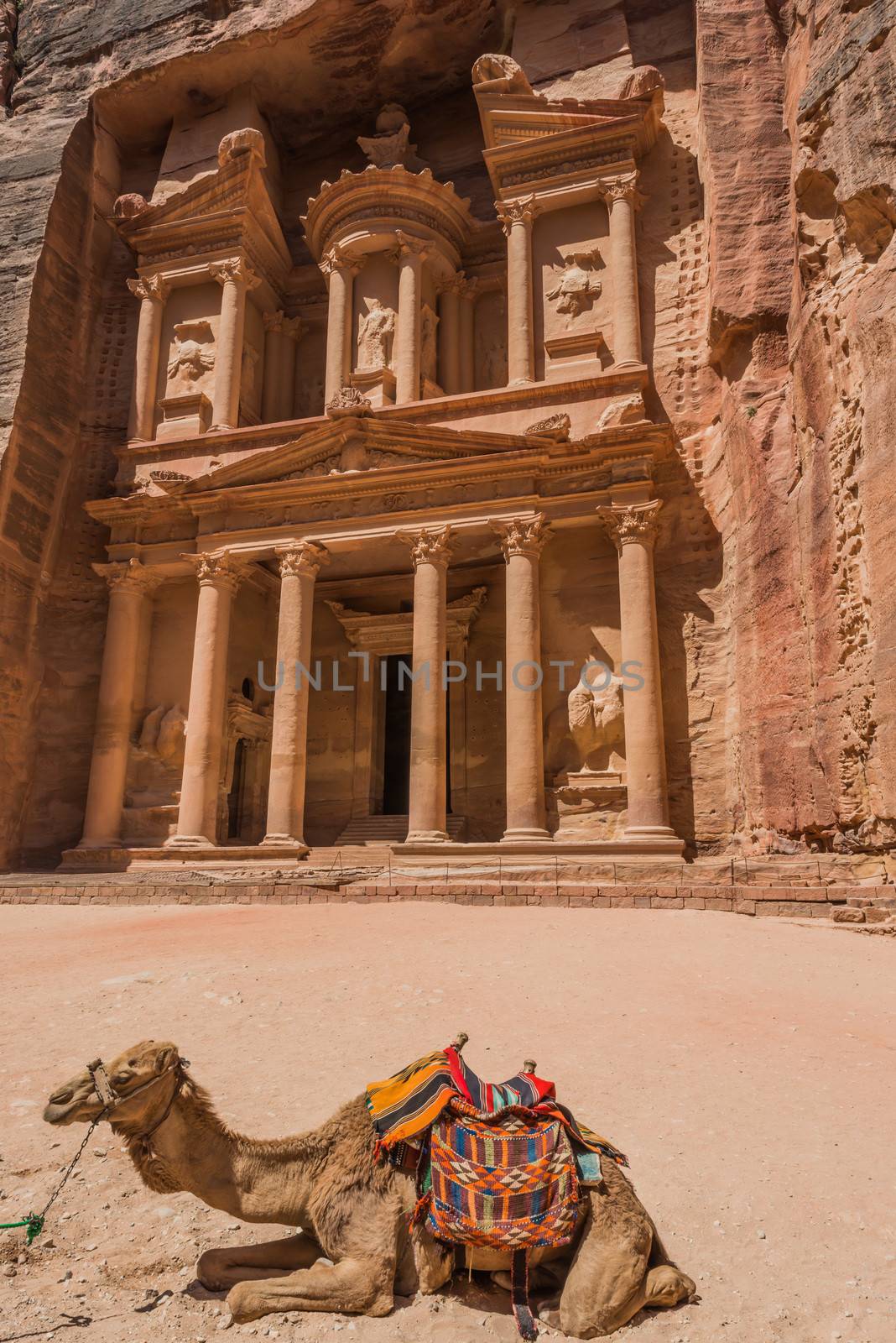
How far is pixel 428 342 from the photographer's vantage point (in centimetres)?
2297

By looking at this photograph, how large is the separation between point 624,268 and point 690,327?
6.31ft

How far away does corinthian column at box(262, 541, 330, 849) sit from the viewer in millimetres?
18156

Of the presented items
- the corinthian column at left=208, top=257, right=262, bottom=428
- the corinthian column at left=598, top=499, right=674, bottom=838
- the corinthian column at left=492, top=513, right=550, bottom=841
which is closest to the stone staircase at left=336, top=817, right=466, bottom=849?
the corinthian column at left=492, top=513, right=550, bottom=841

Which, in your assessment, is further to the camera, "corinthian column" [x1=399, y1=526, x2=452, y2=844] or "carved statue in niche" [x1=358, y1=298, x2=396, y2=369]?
"carved statue in niche" [x1=358, y1=298, x2=396, y2=369]

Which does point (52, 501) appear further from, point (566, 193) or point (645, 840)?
point (645, 840)

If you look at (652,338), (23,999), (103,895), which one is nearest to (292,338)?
(652,338)

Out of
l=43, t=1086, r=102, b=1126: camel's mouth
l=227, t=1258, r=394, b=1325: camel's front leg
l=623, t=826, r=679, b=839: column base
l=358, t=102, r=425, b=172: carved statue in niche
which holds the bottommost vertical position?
l=227, t=1258, r=394, b=1325: camel's front leg

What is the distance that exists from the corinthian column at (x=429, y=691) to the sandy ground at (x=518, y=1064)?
6010 mm

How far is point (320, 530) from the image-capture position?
19703mm

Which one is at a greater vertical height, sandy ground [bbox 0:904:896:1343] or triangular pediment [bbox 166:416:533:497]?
triangular pediment [bbox 166:416:533:497]

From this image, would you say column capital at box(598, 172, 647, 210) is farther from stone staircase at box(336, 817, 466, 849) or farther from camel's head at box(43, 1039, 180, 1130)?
camel's head at box(43, 1039, 180, 1130)

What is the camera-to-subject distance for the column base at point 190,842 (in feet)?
60.3

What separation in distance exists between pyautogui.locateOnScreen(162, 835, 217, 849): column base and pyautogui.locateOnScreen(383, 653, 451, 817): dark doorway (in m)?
5.55

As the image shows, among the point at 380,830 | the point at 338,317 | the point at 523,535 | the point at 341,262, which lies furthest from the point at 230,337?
the point at 380,830
